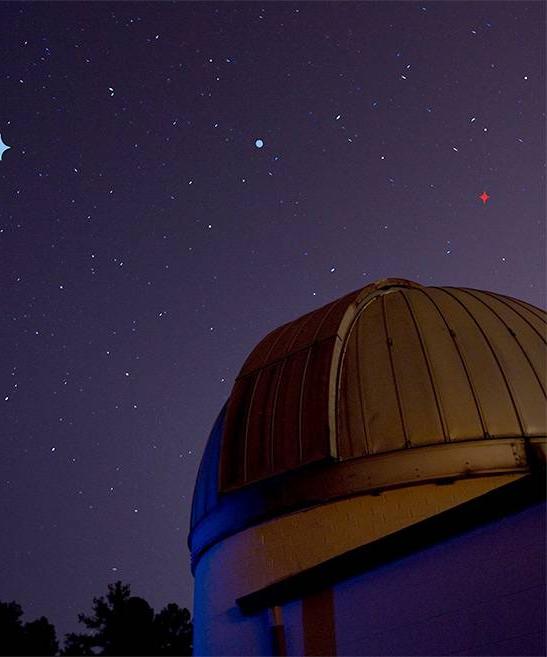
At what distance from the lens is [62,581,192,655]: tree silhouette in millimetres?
21719

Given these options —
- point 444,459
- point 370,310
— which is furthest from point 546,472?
point 370,310

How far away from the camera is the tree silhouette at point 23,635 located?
72.3 feet

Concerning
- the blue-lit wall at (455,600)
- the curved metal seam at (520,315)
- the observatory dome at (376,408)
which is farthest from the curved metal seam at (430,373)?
the blue-lit wall at (455,600)

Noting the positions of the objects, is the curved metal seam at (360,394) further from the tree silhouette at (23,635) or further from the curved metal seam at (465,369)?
the tree silhouette at (23,635)

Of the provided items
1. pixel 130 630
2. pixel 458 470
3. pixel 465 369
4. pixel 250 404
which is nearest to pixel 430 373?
pixel 465 369

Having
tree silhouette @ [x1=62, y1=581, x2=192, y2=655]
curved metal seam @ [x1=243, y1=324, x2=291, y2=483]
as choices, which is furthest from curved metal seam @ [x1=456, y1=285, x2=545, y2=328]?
tree silhouette @ [x1=62, y1=581, x2=192, y2=655]

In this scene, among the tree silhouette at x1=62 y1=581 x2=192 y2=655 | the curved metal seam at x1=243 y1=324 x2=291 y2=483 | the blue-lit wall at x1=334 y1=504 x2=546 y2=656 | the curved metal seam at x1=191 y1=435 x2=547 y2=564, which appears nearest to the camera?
the blue-lit wall at x1=334 y1=504 x2=546 y2=656

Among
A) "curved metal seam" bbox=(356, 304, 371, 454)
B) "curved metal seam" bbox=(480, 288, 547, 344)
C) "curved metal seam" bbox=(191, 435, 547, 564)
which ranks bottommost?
"curved metal seam" bbox=(191, 435, 547, 564)

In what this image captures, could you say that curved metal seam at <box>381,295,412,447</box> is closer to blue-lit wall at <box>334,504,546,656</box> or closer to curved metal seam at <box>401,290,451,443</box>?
curved metal seam at <box>401,290,451,443</box>

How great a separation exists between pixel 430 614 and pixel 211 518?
3.15 meters

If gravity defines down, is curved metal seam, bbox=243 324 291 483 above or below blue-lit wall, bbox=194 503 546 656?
above

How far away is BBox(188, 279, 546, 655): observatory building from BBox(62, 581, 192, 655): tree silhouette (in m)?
15.8

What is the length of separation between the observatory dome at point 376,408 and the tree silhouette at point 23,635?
55.1 ft

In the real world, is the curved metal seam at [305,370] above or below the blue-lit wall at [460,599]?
above
